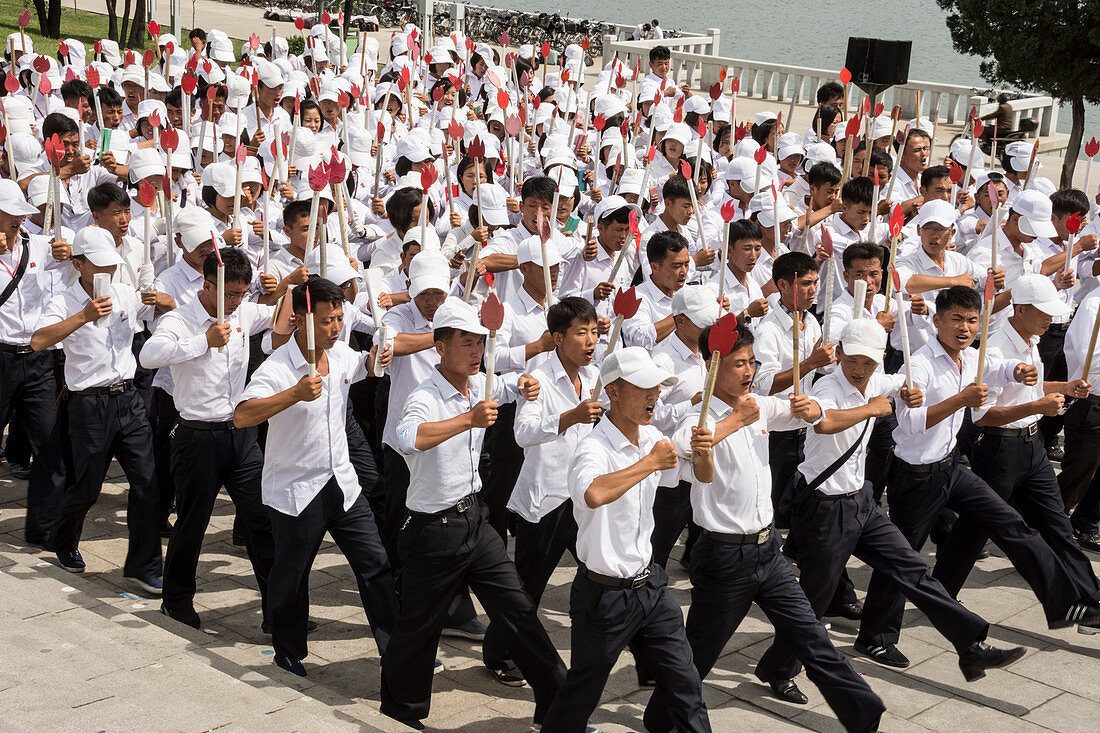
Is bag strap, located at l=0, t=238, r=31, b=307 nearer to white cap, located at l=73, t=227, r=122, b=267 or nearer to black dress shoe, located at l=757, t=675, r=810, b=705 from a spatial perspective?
white cap, located at l=73, t=227, r=122, b=267

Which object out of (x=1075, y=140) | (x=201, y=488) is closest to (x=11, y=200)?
(x=201, y=488)

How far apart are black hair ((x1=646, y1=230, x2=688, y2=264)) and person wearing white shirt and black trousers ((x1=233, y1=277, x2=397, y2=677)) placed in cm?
202

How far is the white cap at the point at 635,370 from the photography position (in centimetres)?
546

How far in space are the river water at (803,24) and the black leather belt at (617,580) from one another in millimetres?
50404

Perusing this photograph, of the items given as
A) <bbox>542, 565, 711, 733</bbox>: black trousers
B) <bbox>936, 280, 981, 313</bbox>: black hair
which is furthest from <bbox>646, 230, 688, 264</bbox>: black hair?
<bbox>542, 565, 711, 733</bbox>: black trousers

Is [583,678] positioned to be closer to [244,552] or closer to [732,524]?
[732,524]

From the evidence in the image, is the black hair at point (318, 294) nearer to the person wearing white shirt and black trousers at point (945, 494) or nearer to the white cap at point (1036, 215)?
the person wearing white shirt and black trousers at point (945, 494)

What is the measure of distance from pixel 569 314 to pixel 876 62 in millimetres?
9691

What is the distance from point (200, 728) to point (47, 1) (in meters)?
30.1

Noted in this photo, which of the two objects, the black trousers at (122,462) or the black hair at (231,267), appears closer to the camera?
the black hair at (231,267)

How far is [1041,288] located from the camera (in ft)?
24.7

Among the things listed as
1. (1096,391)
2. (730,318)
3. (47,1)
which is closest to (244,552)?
(730,318)

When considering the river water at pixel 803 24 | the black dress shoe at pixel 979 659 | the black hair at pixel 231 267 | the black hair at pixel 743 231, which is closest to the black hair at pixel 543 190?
the black hair at pixel 743 231

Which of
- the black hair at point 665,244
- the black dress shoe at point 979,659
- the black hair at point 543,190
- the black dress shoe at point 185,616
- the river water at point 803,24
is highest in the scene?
the river water at point 803,24
